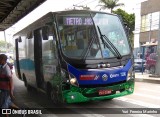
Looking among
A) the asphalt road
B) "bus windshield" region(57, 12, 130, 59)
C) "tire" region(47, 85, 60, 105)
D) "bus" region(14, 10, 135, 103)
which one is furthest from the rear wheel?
"tire" region(47, 85, 60, 105)

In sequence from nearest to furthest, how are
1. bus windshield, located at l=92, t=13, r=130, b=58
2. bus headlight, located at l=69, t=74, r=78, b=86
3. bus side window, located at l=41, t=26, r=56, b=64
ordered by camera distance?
1. bus headlight, located at l=69, t=74, r=78, b=86
2. bus windshield, located at l=92, t=13, r=130, b=58
3. bus side window, located at l=41, t=26, r=56, b=64

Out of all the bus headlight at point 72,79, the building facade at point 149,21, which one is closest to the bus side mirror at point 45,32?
the bus headlight at point 72,79

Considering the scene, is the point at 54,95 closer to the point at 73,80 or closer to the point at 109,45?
the point at 73,80

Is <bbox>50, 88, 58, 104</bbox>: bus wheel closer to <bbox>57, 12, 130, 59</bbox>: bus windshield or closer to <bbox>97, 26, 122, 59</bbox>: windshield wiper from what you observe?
<bbox>57, 12, 130, 59</bbox>: bus windshield

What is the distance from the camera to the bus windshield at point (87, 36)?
8.27 metres

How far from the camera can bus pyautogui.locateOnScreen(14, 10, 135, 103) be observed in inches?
315

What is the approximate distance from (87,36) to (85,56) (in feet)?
2.15

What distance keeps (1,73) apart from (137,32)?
36782mm

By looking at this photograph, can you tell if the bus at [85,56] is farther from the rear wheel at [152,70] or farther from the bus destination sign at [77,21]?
the rear wheel at [152,70]

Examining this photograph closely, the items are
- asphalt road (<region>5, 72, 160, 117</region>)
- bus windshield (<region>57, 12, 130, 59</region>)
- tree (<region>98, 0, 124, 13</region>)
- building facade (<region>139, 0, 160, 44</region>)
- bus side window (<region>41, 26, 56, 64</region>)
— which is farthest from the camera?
tree (<region>98, 0, 124, 13</region>)

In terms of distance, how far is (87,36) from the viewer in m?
8.47

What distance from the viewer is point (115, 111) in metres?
8.46

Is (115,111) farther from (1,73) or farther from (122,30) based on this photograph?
(1,73)

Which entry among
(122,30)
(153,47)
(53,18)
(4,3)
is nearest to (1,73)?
(53,18)
